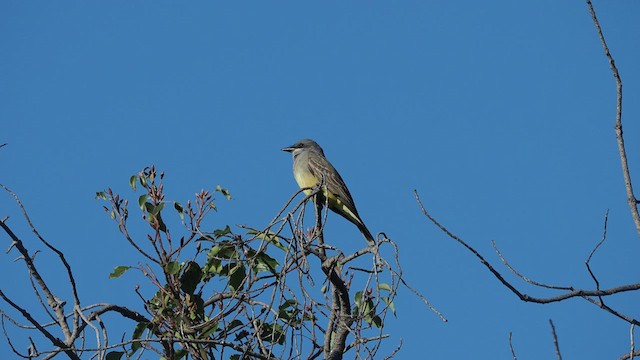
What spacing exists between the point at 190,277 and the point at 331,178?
151 inches

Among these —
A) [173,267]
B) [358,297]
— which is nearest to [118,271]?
[173,267]

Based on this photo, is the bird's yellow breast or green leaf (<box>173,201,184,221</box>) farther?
the bird's yellow breast

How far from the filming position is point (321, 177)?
27.9ft

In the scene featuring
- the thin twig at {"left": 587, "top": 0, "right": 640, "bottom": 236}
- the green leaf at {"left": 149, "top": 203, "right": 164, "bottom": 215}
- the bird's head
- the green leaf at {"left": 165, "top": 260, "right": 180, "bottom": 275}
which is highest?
the bird's head

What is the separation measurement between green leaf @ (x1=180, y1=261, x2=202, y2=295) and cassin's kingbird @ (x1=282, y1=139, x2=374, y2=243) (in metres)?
2.56

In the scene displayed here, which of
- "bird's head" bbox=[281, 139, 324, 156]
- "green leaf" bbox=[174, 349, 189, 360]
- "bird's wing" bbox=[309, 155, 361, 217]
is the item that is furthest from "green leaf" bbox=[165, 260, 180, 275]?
"bird's head" bbox=[281, 139, 324, 156]

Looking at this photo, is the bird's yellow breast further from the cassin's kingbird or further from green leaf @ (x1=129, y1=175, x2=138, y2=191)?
green leaf @ (x1=129, y1=175, x2=138, y2=191)

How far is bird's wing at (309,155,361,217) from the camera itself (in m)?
8.47

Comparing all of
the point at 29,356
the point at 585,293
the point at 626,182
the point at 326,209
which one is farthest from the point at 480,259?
the point at 29,356

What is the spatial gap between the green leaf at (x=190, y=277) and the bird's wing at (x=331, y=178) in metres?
3.07

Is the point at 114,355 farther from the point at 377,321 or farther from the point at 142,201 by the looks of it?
the point at 377,321

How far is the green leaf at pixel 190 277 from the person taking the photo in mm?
5043

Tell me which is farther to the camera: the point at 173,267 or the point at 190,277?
the point at 190,277

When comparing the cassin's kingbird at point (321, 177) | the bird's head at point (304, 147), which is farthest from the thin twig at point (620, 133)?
the bird's head at point (304, 147)
